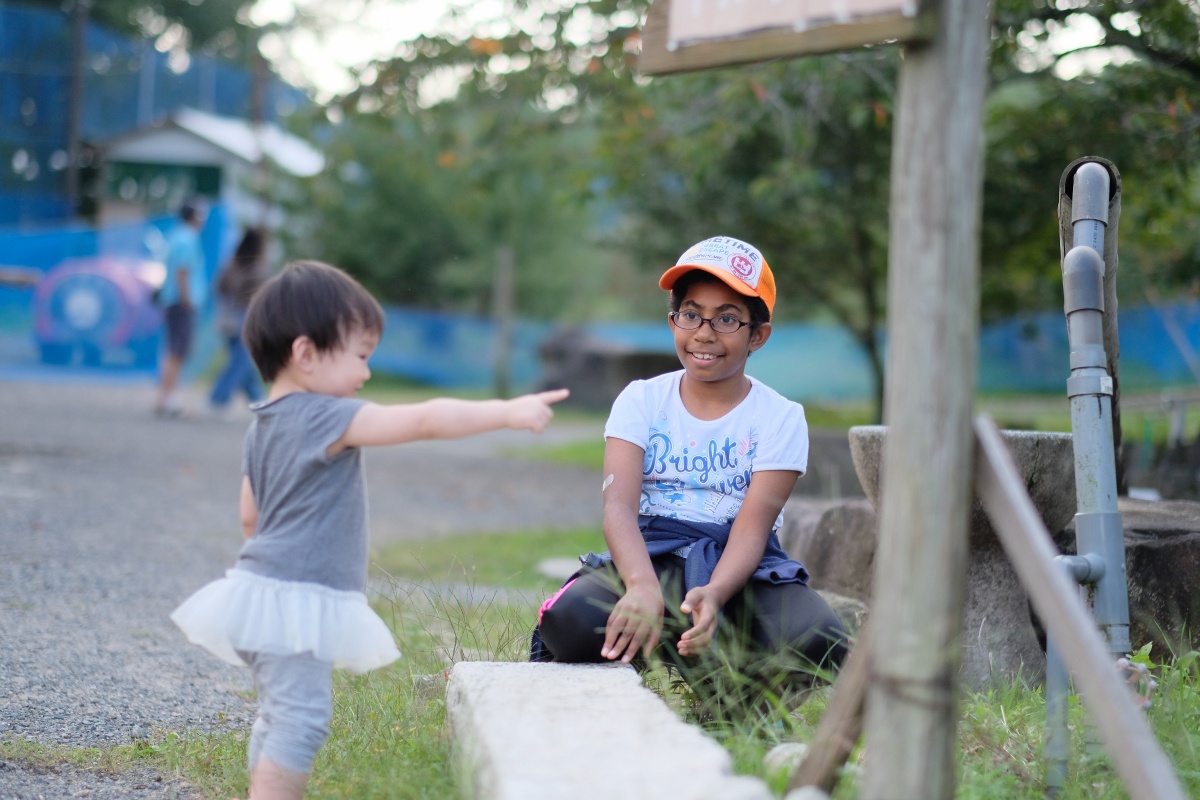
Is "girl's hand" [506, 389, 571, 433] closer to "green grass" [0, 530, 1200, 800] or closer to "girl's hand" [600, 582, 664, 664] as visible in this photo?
"girl's hand" [600, 582, 664, 664]

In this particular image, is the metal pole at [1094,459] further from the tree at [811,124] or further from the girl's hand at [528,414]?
the tree at [811,124]

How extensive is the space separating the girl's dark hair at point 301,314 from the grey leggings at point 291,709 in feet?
1.99

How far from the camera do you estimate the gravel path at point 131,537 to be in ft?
10.6

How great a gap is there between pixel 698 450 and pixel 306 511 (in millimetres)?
1010

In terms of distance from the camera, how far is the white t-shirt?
2.98 meters

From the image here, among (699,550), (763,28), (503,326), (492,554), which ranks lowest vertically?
(492,554)

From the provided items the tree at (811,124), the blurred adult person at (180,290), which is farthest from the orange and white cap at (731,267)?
the blurred adult person at (180,290)

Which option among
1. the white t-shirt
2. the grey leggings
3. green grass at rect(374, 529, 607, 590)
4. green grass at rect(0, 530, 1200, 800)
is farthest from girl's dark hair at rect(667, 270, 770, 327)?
green grass at rect(374, 529, 607, 590)

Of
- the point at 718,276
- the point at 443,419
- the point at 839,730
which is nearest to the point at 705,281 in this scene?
the point at 718,276

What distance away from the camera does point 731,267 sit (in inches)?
116

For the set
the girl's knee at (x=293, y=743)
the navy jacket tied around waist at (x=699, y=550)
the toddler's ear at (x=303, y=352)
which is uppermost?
the toddler's ear at (x=303, y=352)

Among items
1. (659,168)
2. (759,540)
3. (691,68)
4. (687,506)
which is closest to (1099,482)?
(759,540)

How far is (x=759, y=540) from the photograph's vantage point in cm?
280

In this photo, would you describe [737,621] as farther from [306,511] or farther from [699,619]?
[306,511]
